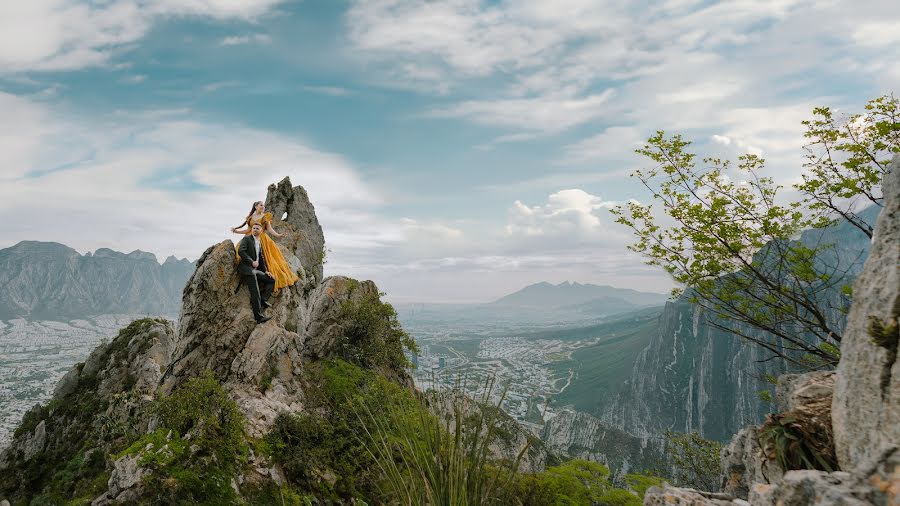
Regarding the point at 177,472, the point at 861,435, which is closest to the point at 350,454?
the point at 177,472

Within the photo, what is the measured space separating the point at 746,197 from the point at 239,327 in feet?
53.6

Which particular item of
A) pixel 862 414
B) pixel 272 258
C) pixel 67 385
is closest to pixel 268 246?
pixel 272 258

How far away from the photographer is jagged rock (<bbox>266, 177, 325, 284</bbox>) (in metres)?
25.6

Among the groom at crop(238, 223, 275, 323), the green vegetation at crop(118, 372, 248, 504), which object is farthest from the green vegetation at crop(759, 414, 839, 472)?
the groom at crop(238, 223, 275, 323)

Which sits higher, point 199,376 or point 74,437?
point 199,376

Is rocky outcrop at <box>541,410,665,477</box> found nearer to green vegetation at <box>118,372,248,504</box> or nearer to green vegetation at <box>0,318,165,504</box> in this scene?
green vegetation at <box>0,318,165,504</box>

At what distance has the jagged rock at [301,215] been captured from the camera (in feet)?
84.0

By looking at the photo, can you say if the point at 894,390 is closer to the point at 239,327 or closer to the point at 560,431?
the point at 239,327

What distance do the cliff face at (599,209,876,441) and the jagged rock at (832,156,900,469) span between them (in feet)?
473

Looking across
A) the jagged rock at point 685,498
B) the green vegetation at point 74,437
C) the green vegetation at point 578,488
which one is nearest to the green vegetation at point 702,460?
the green vegetation at point 578,488

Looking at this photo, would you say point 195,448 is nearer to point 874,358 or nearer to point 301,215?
point 874,358

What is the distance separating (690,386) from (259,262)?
596ft

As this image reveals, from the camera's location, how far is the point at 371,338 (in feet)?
57.6

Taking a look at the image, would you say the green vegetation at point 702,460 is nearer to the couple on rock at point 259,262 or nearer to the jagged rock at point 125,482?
the couple on rock at point 259,262
